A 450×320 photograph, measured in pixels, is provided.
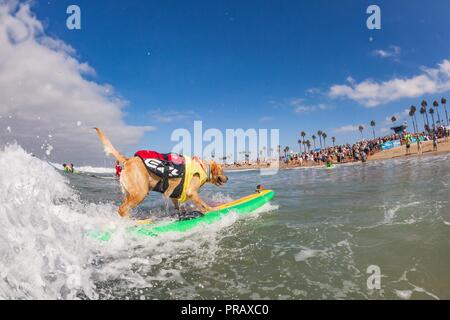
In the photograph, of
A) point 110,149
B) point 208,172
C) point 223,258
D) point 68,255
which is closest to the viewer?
point 68,255

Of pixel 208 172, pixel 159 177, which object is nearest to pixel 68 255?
pixel 159 177

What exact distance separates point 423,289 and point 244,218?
210 inches

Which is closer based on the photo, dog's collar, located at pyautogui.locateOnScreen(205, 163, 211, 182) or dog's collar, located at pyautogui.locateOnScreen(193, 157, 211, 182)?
dog's collar, located at pyautogui.locateOnScreen(193, 157, 211, 182)

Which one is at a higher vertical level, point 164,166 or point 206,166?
point 206,166

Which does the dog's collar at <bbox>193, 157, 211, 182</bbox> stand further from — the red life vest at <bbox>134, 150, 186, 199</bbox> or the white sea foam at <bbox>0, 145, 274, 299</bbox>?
the white sea foam at <bbox>0, 145, 274, 299</bbox>

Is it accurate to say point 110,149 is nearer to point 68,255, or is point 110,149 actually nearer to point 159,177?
point 159,177

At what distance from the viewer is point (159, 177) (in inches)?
296

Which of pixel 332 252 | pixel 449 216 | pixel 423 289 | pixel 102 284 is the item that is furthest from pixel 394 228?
pixel 102 284

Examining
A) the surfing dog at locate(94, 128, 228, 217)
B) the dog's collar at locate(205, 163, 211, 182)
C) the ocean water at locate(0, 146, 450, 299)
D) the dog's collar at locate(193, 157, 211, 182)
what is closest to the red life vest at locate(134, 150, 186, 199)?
the surfing dog at locate(94, 128, 228, 217)

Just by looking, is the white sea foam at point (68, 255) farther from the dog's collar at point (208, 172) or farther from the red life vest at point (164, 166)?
the dog's collar at point (208, 172)

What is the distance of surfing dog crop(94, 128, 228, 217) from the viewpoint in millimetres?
7012

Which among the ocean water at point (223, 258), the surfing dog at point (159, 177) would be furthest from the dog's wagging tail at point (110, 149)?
the ocean water at point (223, 258)

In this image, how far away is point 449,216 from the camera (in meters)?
6.88

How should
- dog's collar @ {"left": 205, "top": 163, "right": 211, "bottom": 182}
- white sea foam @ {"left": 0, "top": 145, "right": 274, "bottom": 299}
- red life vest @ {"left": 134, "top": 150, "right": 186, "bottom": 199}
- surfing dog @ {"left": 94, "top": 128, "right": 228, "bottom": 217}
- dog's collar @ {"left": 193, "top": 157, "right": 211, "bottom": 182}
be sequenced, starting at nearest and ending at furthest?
white sea foam @ {"left": 0, "top": 145, "right": 274, "bottom": 299}, surfing dog @ {"left": 94, "top": 128, "right": 228, "bottom": 217}, red life vest @ {"left": 134, "top": 150, "right": 186, "bottom": 199}, dog's collar @ {"left": 193, "top": 157, "right": 211, "bottom": 182}, dog's collar @ {"left": 205, "top": 163, "right": 211, "bottom": 182}
